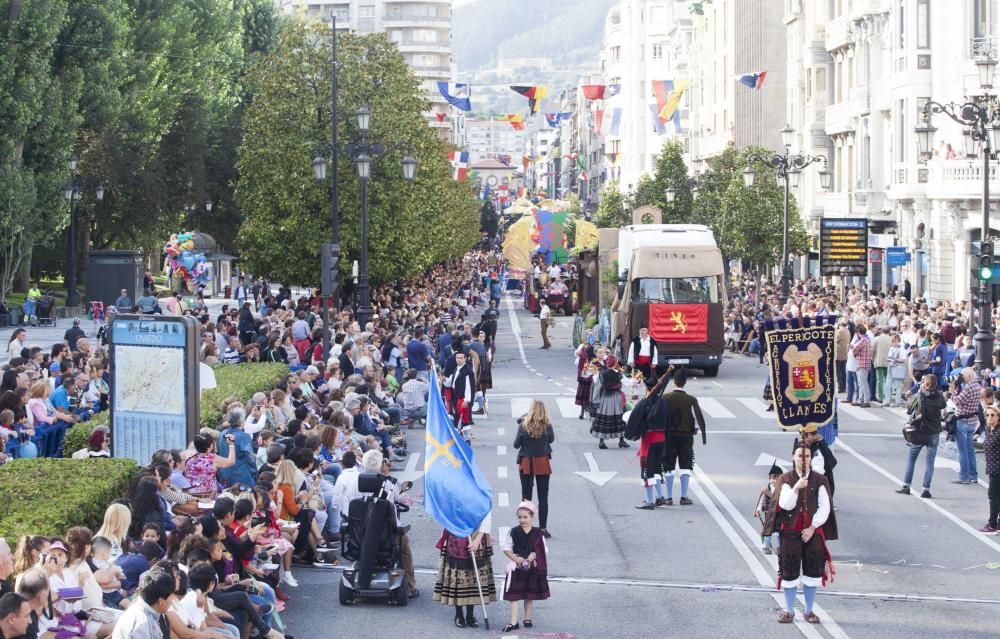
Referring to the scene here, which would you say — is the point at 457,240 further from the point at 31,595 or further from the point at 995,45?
the point at 31,595

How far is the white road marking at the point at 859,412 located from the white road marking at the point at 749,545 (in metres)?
7.50

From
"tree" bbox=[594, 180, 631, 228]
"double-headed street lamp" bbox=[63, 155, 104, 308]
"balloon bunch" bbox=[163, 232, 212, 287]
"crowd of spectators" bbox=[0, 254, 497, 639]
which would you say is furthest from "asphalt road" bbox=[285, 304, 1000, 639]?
"tree" bbox=[594, 180, 631, 228]

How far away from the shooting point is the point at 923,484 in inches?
837

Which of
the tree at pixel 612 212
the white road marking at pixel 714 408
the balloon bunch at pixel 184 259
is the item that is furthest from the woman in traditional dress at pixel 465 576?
the tree at pixel 612 212

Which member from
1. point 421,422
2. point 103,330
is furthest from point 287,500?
point 103,330

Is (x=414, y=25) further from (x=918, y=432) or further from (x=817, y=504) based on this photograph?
(x=817, y=504)

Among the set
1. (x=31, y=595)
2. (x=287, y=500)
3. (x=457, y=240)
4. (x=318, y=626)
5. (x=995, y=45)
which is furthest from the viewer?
(x=457, y=240)

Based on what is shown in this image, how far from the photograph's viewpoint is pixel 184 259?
200 feet

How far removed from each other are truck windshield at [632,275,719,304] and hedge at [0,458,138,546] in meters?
21.5

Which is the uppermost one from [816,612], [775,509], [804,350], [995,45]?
[995,45]

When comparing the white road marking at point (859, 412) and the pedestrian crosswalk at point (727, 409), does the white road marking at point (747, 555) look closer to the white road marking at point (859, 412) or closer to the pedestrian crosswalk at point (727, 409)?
the pedestrian crosswalk at point (727, 409)

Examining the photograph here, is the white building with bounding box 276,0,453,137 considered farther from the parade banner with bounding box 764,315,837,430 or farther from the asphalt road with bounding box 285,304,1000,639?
the parade banner with bounding box 764,315,837,430

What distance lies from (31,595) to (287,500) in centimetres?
608

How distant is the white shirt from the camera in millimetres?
14328
